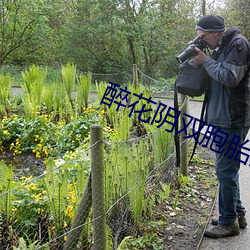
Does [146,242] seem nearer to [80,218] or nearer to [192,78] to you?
[80,218]

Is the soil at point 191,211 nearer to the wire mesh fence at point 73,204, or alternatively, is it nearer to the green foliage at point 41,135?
the wire mesh fence at point 73,204

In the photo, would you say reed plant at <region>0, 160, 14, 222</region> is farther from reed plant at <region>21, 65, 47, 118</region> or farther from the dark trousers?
reed plant at <region>21, 65, 47, 118</region>

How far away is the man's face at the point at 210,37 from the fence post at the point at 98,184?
1343mm

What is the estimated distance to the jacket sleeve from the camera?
9.38ft

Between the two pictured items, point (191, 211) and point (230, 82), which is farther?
point (191, 211)

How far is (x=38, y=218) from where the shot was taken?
3037 millimetres

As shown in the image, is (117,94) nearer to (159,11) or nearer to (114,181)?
(114,181)

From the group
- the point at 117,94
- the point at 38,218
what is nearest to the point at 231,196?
the point at 38,218

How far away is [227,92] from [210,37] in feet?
1.61

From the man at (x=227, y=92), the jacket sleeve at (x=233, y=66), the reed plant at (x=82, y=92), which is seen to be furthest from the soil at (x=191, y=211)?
the reed plant at (x=82, y=92)

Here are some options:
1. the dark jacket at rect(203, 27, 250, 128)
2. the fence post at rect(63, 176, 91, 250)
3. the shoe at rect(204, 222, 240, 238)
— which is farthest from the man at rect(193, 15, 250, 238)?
the fence post at rect(63, 176, 91, 250)

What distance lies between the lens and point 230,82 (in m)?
2.87

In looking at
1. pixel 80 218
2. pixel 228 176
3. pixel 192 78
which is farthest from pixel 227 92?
pixel 80 218

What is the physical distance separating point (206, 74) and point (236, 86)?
13.0 inches
